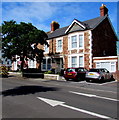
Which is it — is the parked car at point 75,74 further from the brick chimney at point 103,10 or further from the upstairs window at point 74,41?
the brick chimney at point 103,10

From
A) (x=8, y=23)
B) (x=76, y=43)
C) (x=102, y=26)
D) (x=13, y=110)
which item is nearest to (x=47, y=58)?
(x=76, y=43)

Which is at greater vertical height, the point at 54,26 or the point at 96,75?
the point at 54,26

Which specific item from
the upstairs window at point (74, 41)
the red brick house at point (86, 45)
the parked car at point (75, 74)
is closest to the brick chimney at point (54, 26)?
the red brick house at point (86, 45)

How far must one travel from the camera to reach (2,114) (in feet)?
16.2

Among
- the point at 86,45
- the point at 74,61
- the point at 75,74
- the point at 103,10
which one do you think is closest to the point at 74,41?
the point at 86,45

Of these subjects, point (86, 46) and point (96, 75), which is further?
point (86, 46)

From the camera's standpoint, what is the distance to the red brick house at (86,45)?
19625mm

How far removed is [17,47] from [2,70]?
557 centimetres

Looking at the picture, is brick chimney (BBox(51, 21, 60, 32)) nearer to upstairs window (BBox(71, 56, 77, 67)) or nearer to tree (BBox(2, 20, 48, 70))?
tree (BBox(2, 20, 48, 70))

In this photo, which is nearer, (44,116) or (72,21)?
(44,116)

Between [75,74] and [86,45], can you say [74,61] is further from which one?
[75,74]

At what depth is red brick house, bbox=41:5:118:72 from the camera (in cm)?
1962

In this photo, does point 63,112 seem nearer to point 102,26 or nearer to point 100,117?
point 100,117

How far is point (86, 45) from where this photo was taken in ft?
66.5
